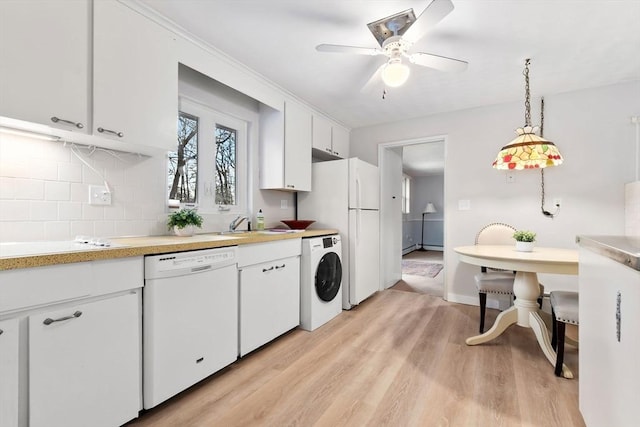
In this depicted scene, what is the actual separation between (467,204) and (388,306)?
152cm

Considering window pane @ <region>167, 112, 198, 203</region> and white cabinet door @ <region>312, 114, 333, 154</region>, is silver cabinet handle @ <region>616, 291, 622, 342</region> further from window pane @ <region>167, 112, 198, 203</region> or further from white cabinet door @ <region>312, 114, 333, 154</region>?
white cabinet door @ <region>312, 114, 333, 154</region>

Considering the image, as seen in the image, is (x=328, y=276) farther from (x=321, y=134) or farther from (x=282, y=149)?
(x=321, y=134)

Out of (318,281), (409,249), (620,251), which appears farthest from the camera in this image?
(409,249)

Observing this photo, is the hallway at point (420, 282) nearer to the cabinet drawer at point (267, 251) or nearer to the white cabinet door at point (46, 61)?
the cabinet drawer at point (267, 251)

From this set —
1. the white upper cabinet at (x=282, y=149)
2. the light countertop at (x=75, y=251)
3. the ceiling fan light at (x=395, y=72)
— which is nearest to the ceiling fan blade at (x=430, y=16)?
the ceiling fan light at (x=395, y=72)

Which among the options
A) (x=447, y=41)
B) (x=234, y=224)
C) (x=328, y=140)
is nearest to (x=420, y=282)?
(x=328, y=140)

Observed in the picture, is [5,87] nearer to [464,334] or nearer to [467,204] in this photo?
[464,334]

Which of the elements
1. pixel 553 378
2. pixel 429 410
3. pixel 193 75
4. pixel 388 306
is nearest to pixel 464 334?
→ pixel 553 378

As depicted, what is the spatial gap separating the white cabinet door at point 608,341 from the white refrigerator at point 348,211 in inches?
78.1

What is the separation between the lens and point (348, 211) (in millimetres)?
3080

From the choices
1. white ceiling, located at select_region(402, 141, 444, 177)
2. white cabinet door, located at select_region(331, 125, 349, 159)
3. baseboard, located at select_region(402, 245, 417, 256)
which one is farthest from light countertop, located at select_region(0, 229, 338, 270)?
baseboard, located at select_region(402, 245, 417, 256)

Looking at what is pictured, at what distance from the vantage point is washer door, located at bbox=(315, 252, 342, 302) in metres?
2.65

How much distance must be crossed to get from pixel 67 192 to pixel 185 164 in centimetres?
84

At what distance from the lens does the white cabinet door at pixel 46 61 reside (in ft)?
3.88
